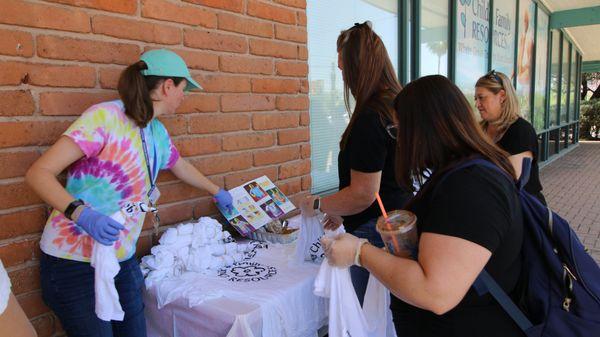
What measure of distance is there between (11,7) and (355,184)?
1.48 metres

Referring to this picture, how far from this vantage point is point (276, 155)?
2.96 meters

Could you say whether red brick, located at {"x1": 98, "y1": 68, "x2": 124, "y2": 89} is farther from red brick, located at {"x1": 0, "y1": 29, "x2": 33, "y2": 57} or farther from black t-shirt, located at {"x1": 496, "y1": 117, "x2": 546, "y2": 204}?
black t-shirt, located at {"x1": 496, "y1": 117, "x2": 546, "y2": 204}

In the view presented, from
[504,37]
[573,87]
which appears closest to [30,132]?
[504,37]

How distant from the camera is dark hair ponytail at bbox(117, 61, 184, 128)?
173cm

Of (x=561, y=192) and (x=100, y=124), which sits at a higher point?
(x=100, y=124)

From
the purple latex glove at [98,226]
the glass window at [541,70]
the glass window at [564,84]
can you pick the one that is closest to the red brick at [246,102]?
the purple latex glove at [98,226]

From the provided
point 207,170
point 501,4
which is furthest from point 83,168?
point 501,4

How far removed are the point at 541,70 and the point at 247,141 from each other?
10683mm

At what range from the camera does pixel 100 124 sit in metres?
1.63

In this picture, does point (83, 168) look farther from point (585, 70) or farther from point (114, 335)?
point (585, 70)

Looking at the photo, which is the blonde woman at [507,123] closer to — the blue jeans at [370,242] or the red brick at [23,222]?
the blue jeans at [370,242]

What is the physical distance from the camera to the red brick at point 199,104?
2.34 meters

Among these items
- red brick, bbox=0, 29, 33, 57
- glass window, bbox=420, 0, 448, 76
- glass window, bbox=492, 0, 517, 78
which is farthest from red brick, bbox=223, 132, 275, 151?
glass window, bbox=492, 0, 517, 78

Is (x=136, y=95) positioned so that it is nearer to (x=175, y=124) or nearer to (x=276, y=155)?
(x=175, y=124)
